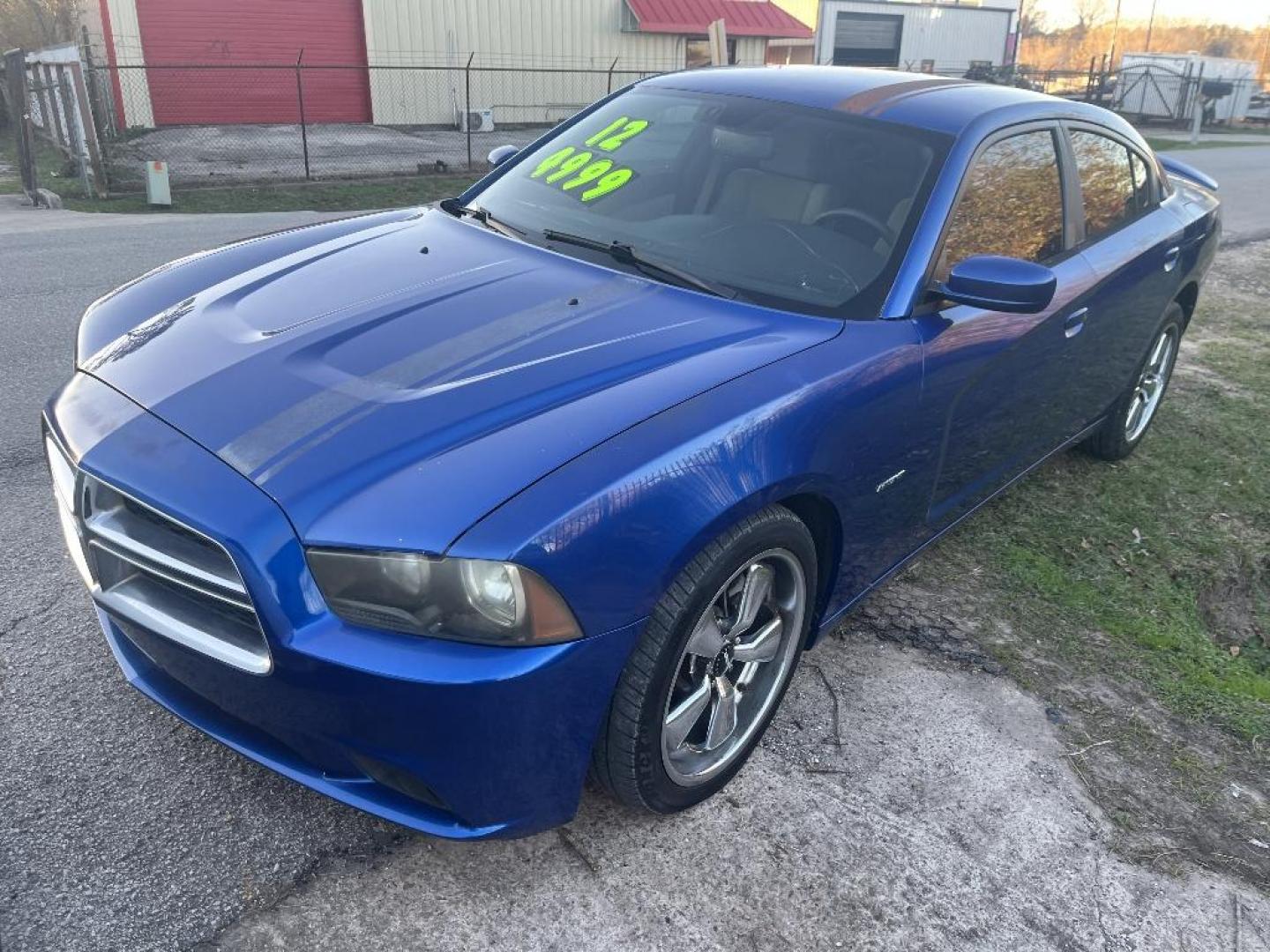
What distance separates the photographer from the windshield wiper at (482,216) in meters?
3.30

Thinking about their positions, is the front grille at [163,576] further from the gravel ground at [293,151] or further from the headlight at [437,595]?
the gravel ground at [293,151]

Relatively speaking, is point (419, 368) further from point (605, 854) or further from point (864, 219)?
point (864, 219)

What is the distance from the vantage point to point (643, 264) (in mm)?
2973

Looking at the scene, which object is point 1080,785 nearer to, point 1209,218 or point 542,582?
→ point 542,582

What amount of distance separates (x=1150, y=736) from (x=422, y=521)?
2.24 m

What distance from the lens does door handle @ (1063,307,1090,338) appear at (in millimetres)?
3520

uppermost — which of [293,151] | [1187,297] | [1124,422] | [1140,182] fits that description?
[1140,182]

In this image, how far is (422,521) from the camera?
1.87 m

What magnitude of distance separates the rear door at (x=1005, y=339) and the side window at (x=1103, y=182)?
165 millimetres

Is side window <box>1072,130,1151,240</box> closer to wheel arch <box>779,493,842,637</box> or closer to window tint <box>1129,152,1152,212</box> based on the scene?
window tint <box>1129,152,1152,212</box>

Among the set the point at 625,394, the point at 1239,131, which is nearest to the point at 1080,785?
the point at 625,394

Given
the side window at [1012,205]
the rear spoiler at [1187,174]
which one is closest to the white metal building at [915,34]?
the rear spoiler at [1187,174]

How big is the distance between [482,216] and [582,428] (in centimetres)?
164

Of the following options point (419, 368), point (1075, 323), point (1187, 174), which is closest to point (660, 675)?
point (419, 368)
